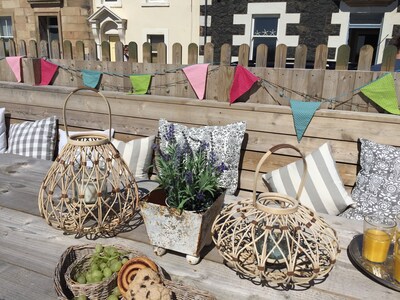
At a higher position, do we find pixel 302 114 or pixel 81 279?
pixel 302 114

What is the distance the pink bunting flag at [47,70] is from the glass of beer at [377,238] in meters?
2.83

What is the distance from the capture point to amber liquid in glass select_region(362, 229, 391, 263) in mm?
1176

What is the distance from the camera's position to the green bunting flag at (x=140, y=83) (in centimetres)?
264

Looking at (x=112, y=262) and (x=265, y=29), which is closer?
(x=112, y=262)

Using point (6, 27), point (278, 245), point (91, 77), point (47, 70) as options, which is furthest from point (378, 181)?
point (6, 27)

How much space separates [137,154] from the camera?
8.14 ft

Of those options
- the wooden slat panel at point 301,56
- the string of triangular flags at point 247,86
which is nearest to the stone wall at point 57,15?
the string of triangular flags at point 247,86

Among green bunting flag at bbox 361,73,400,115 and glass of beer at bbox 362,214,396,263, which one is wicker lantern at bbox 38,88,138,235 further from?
green bunting flag at bbox 361,73,400,115

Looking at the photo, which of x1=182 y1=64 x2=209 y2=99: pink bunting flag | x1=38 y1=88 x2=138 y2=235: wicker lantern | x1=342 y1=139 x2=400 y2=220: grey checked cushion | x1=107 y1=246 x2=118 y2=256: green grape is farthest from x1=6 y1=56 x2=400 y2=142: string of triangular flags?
x1=107 y1=246 x2=118 y2=256: green grape

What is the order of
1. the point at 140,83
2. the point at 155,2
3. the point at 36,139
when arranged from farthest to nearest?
the point at 155,2 → the point at 36,139 → the point at 140,83

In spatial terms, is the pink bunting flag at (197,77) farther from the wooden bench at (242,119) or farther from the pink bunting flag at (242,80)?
the pink bunting flag at (242,80)

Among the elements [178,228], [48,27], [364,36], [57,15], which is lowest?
[178,228]

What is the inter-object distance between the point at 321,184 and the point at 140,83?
1544 millimetres

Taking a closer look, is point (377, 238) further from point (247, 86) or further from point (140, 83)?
point (140, 83)
